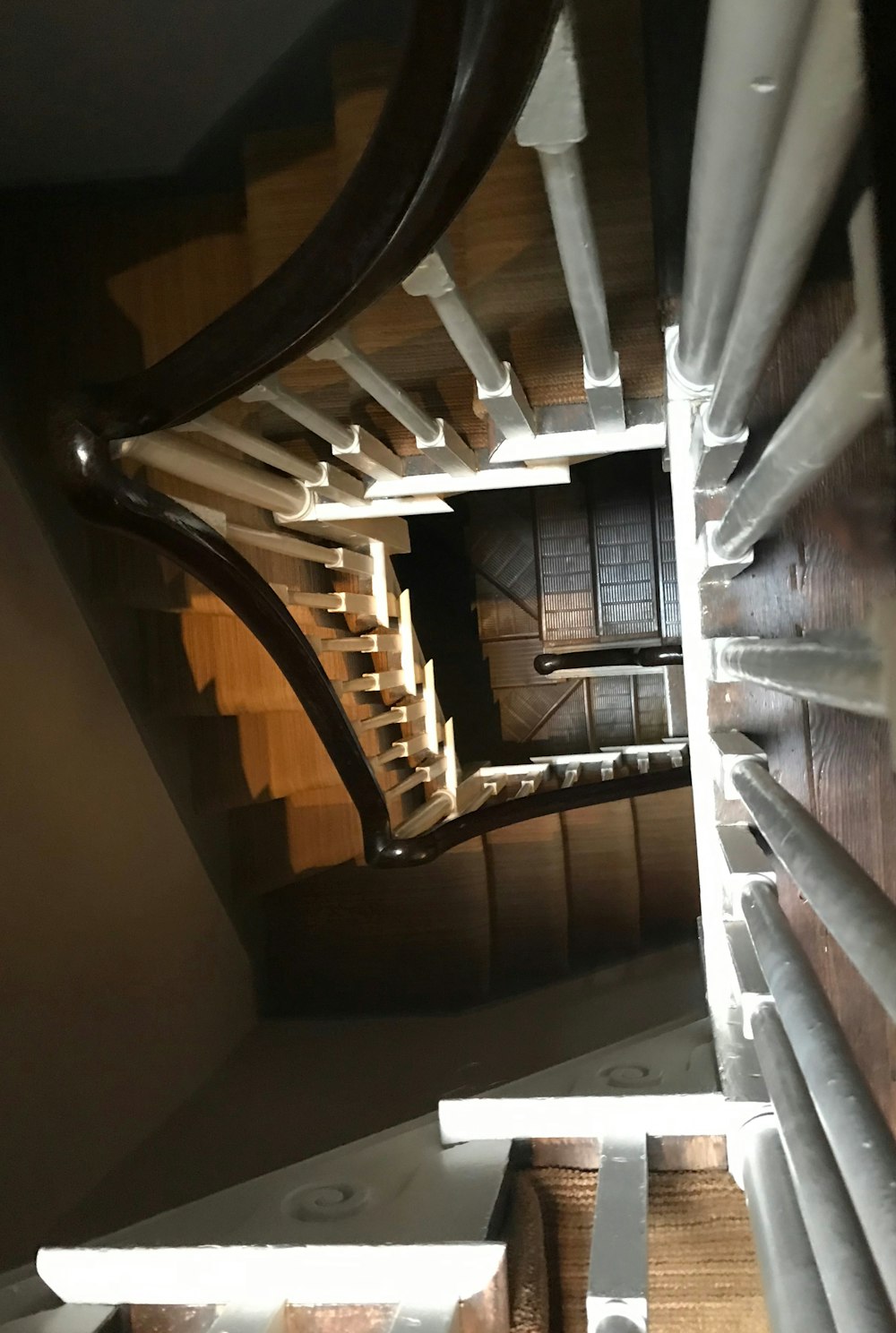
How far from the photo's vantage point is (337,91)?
164 cm

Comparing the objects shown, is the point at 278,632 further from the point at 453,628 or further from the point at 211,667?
the point at 453,628

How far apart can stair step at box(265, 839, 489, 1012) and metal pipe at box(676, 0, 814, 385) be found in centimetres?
254

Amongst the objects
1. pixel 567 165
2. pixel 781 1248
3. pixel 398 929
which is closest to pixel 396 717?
pixel 398 929

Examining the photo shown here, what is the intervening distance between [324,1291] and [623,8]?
1.52 m

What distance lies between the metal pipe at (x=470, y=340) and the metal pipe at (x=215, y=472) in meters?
0.35

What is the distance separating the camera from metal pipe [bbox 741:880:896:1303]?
43 cm

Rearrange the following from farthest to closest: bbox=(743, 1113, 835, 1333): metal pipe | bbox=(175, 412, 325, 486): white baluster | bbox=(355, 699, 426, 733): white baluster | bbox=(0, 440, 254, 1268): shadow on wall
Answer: bbox=(355, 699, 426, 733): white baluster → bbox=(0, 440, 254, 1268): shadow on wall → bbox=(175, 412, 325, 486): white baluster → bbox=(743, 1113, 835, 1333): metal pipe

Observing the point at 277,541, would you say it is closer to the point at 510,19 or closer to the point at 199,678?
the point at 199,678

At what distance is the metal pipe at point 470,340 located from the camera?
1.06m

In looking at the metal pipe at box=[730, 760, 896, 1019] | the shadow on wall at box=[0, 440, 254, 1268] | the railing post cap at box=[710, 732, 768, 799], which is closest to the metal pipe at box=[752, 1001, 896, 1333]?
the metal pipe at box=[730, 760, 896, 1019]

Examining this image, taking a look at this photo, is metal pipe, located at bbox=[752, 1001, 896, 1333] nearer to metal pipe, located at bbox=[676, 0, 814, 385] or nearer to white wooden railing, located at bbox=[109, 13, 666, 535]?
metal pipe, located at bbox=[676, 0, 814, 385]

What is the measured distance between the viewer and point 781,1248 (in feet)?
2.08

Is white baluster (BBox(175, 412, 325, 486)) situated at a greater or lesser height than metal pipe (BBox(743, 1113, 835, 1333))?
greater

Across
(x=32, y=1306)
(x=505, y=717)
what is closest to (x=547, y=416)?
(x=32, y=1306)
